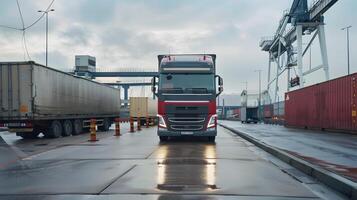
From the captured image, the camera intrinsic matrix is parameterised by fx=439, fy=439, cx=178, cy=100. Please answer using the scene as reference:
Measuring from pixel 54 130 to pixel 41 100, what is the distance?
2.46 metres

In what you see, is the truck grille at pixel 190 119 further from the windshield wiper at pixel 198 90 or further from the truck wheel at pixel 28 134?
the truck wheel at pixel 28 134

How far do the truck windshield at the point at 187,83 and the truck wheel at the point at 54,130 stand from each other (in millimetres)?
7777

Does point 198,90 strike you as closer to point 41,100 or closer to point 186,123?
point 186,123

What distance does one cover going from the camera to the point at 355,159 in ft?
39.3

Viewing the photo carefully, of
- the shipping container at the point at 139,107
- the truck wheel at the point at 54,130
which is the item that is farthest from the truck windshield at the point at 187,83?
the shipping container at the point at 139,107

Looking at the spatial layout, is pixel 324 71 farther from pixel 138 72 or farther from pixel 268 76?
pixel 138 72

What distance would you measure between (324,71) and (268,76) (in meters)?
30.1

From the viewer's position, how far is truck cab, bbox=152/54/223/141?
708 inches

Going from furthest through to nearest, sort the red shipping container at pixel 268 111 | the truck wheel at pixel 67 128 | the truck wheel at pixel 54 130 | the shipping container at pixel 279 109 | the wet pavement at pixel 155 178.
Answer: the red shipping container at pixel 268 111
the shipping container at pixel 279 109
the truck wheel at pixel 67 128
the truck wheel at pixel 54 130
the wet pavement at pixel 155 178

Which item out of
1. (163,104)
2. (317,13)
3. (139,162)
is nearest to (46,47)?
(317,13)

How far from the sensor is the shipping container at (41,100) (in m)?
20.5

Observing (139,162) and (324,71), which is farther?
(324,71)

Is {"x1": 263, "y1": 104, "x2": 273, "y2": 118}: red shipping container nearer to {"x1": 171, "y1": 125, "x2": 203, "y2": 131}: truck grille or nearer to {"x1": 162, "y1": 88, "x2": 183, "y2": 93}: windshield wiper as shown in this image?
{"x1": 171, "y1": 125, "x2": 203, "y2": 131}: truck grille

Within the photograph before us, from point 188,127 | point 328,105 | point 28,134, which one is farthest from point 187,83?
point 328,105
